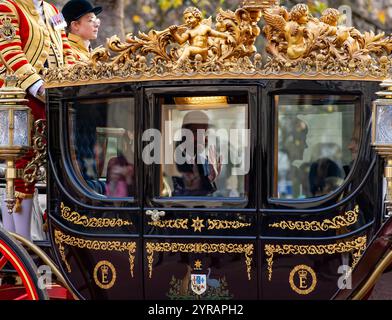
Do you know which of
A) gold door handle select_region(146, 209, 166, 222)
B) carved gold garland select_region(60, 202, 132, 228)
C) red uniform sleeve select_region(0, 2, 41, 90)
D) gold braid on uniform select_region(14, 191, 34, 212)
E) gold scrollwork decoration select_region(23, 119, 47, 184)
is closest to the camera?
gold door handle select_region(146, 209, 166, 222)

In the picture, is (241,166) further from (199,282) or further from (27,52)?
(27,52)

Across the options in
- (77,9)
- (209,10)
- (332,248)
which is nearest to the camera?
(332,248)

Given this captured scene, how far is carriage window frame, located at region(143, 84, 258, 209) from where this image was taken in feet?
18.8

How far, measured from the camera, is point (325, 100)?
5.74m

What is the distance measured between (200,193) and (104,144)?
2.40ft

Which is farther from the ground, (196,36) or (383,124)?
(196,36)

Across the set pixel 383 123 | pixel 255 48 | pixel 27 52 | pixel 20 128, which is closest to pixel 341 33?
pixel 255 48

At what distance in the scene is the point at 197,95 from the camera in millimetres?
5836

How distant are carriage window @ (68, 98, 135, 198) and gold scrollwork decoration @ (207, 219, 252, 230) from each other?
0.54 m

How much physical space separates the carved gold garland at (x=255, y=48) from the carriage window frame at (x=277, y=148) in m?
0.13

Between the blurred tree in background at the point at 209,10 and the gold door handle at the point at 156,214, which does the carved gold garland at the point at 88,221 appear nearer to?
the gold door handle at the point at 156,214

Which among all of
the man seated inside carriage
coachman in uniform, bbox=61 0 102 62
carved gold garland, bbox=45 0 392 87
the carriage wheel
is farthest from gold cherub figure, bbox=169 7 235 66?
coachman in uniform, bbox=61 0 102 62

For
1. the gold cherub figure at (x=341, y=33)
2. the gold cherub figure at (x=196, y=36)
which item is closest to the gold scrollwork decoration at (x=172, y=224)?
the gold cherub figure at (x=196, y=36)

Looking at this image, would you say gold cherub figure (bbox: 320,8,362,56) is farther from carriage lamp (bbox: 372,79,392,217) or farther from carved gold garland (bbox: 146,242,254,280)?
carved gold garland (bbox: 146,242,254,280)
